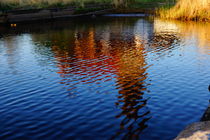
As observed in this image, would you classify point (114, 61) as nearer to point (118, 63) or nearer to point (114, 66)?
point (118, 63)

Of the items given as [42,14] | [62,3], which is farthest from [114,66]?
[62,3]

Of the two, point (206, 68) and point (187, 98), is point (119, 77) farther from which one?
point (206, 68)

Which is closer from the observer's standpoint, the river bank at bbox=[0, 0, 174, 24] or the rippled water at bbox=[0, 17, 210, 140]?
the rippled water at bbox=[0, 17, 210, 140]

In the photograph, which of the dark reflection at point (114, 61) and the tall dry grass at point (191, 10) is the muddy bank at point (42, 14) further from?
the tall dry grass at point (191, 10)

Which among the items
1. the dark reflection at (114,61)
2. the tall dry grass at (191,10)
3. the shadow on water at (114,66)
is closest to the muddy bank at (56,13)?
the dark reflection at (114,61)

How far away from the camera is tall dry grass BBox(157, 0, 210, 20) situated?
33.7m

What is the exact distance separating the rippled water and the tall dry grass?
11657 mm

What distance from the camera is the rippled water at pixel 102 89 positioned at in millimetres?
8805

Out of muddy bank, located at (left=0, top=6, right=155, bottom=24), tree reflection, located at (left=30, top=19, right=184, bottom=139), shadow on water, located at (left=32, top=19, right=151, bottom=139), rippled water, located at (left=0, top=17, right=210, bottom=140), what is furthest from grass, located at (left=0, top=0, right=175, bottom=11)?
rippled water, located at (left=0, top=17, right=210, bottom=140)

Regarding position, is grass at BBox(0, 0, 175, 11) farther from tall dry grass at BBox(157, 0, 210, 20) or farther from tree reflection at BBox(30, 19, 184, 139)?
tall dry grass at BBox(157, 0, 210, 20)

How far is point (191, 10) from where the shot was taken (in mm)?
35594

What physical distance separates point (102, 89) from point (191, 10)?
87.8 feet

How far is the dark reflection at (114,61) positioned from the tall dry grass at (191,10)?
782 centimetres

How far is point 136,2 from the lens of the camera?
53.8 metres
